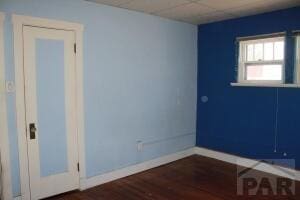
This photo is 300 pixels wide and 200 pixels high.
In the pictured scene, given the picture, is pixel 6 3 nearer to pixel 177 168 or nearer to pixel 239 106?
pixel 177 168

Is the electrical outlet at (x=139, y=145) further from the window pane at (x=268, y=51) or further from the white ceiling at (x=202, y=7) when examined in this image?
the window pane at (x=268, y=51)

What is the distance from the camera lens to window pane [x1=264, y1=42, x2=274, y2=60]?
3954mm

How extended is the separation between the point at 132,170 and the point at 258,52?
2.69 m

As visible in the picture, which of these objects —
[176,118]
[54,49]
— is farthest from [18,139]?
[176,118]

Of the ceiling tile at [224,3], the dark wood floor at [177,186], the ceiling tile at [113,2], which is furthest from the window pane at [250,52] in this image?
the ceiling tile at [113,2]

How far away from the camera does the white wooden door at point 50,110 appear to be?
2904 mm

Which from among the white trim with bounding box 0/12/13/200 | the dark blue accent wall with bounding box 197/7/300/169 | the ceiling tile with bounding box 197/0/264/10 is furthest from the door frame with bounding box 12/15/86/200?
the dark blue accent wall with bounding box 197/7/300/169

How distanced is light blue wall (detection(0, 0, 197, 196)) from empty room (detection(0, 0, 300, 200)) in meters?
0.02

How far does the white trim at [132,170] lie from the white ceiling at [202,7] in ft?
7.53

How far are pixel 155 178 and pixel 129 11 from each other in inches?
95.2

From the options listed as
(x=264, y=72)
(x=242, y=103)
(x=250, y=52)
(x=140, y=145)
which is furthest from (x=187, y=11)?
(x=140, y=145)

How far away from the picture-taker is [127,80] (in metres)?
3.76

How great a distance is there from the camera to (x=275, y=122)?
3.89 m

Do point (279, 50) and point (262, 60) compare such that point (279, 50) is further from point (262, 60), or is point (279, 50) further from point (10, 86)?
point (10, 86)
